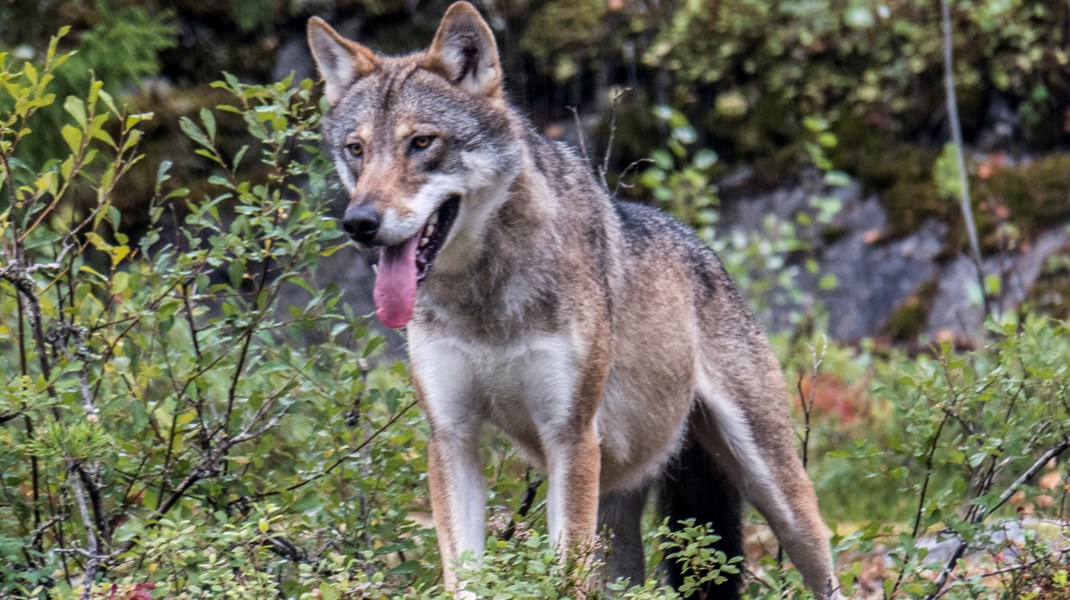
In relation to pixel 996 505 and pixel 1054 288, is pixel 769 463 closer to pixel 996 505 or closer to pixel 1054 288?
pixel 996 505

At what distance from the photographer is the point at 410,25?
11.0m

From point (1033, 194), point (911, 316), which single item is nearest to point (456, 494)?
point (911, 316)

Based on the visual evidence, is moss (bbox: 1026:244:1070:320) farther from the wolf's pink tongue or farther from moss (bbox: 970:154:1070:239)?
the wolf's pink tongue

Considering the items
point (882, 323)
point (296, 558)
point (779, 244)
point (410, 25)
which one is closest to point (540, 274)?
point (296, 558)

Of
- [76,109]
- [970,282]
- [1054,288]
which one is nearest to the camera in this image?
[76,109]

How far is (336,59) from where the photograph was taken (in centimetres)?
460

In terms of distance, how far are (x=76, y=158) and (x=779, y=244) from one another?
5.84m

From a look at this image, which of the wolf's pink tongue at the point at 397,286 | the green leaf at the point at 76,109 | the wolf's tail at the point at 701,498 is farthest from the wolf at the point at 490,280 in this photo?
the green leaf at the point at 76,109

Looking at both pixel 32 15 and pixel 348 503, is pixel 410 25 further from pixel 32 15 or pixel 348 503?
pixel 348 503

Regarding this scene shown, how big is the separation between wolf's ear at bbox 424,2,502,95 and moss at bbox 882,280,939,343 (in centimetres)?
634

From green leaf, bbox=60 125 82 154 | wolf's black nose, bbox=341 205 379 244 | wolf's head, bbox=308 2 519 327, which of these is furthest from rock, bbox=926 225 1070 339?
green leaf, bbox=60 125 82 154

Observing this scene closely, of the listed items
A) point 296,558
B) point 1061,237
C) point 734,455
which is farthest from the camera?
point 1061,237

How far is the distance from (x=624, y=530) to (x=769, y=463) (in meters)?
0.65

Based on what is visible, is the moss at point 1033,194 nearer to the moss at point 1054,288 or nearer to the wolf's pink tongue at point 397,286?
the moss at point 1054,288
